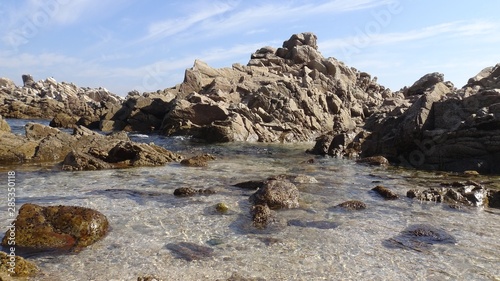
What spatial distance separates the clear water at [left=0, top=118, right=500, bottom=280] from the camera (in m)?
7.64

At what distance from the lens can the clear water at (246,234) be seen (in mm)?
7641

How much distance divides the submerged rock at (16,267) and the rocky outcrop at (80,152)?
12334 mm

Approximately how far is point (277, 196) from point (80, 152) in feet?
41.4

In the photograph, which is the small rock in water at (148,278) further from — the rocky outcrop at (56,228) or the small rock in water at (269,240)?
the small rock in water at (269,240)

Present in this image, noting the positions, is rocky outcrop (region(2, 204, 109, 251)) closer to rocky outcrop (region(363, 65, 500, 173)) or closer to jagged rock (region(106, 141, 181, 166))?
jagged rock (region(106, 141, 181, 166))

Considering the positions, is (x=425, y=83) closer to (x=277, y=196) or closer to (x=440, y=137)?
(x=440, y=137)

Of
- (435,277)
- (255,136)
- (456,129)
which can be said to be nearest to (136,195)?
(435,277)

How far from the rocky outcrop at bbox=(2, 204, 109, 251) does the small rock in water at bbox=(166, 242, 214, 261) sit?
6.38 ft

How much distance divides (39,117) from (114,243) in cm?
6382

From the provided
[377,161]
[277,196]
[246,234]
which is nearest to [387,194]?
[277,196]

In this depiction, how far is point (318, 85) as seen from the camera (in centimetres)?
5581

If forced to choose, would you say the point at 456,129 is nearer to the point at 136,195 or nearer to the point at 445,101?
the point at 445,101

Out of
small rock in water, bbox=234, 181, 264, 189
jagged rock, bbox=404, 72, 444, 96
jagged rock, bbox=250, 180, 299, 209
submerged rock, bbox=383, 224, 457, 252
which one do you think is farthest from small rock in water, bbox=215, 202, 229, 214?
jagged rock, bbox=404, 72, 444, 96

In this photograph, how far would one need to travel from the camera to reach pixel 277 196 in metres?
12.7
